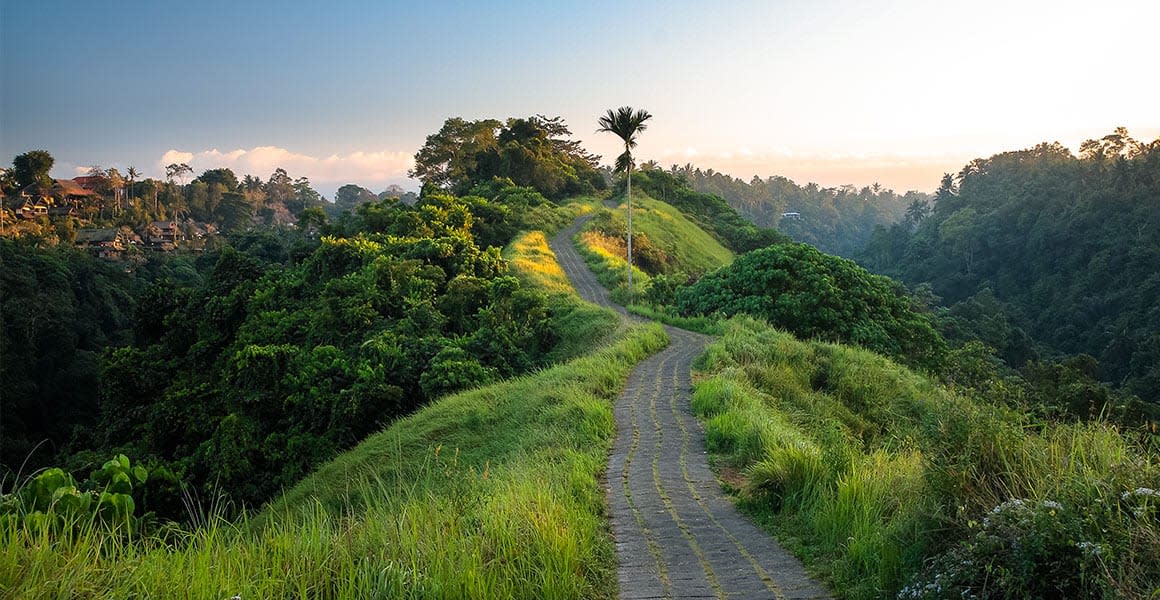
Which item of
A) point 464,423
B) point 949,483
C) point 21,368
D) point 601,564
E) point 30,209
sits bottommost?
point 21,368

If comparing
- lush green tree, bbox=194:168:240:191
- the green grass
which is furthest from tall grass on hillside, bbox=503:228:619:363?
lush green tree, bbox=194:168:240:191

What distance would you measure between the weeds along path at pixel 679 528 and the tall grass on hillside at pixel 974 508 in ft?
0.99

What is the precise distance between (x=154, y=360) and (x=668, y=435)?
2148 cm

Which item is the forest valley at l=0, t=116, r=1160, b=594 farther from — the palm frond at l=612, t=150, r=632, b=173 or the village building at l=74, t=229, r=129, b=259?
the palm frond at l=612, t=150, r=632, b=173

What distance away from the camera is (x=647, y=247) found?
3972cm

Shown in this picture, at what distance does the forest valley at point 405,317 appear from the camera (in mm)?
15211

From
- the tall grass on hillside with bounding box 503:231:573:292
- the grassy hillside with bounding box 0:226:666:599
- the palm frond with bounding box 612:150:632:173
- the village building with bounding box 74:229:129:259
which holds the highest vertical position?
the palm frond with bounding box 612:150:632:173

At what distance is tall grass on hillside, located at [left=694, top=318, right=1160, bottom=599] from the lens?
10.2ft

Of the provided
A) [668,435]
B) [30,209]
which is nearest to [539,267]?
[668,435]

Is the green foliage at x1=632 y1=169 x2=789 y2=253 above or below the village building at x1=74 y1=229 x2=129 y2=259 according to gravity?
above

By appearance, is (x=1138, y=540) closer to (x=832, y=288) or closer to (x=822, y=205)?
(x=832, y=288)

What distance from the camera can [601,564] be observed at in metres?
4.56

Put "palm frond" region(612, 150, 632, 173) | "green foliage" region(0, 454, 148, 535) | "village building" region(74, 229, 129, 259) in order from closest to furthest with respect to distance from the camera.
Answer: "green foliage" region(0, 454, 148, 535) < "palm frond" region(612, 150, 632, 173) < "village building" region(74, 229, 129, 259)

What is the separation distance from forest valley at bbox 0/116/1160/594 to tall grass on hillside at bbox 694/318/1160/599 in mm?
837
